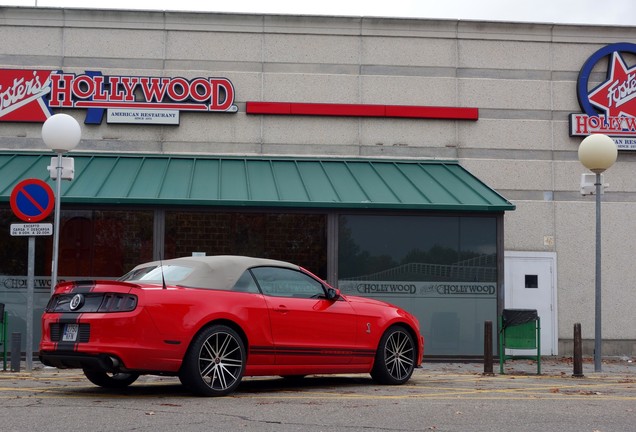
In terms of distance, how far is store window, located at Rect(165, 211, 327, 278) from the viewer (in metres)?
17.0

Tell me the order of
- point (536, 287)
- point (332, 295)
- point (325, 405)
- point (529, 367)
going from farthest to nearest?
point (536, 287), point (529, 367), point (332, 295), point (325, 405)

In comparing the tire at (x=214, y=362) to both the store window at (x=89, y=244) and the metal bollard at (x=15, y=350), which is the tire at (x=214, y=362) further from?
the store window at (x=89, y=244)

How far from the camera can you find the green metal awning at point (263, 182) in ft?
55.6

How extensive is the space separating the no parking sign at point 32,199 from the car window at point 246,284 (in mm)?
4455

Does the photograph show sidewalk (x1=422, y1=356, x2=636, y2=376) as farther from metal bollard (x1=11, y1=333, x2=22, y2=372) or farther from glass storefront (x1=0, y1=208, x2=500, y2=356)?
metal bollard (x1=11, y1=333, x2=22, y2=372)

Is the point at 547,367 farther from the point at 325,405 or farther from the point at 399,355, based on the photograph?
the point at 325,405

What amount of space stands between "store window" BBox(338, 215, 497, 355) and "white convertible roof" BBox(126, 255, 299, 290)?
6935mm

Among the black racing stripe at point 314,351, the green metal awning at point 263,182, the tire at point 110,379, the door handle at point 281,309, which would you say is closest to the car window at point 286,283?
the door handle at point 281,309

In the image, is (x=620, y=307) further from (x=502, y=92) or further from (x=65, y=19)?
(x=65, y=19)

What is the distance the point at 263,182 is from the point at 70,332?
29.5 ft

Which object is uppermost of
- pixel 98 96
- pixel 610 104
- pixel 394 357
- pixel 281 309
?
pixel 610 104

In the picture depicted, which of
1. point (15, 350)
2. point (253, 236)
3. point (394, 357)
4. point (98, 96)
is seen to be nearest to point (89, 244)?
point (253, 236)

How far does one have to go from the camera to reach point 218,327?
372 inches

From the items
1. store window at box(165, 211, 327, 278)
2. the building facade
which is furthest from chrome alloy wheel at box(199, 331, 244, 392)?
the building facade
